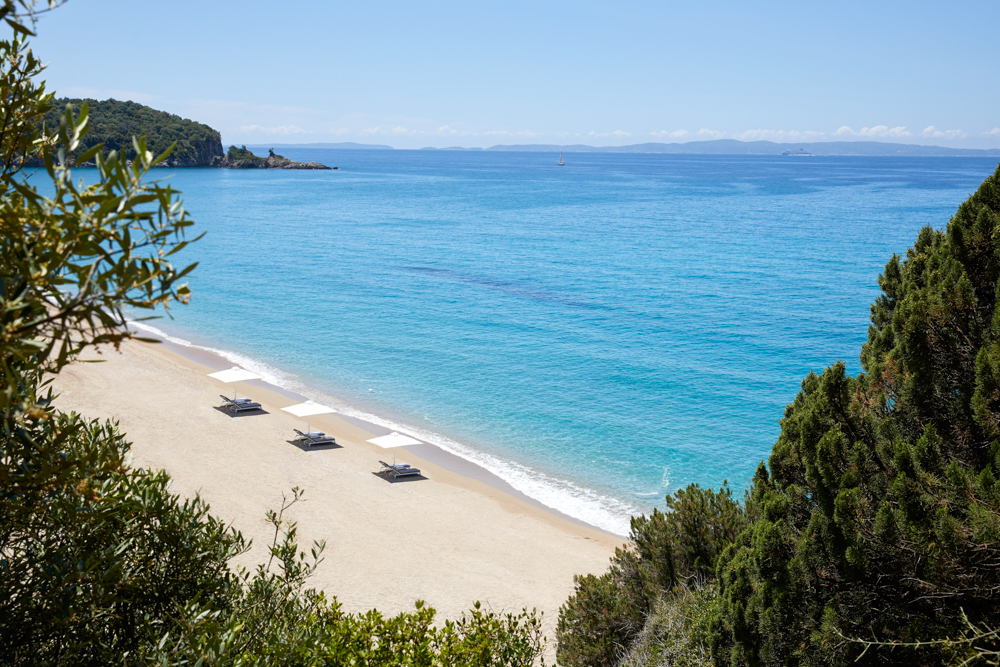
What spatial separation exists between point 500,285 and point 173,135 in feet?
386

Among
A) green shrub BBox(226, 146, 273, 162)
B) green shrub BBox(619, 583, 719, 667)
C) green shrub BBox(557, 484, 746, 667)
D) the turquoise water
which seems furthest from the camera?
green shrub BBox(226, 146, 273, 162)

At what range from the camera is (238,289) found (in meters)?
44.8

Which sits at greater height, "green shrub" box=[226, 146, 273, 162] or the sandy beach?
"green shrub" box=[226, 146, 273, 162]

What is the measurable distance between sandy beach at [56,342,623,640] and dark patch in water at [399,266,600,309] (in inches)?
789

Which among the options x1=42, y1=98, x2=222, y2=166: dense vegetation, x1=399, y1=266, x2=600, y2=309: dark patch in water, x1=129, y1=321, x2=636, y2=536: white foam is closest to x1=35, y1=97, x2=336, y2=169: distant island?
x1=42, y1=98, x2=222, y2=166: dense vegetation

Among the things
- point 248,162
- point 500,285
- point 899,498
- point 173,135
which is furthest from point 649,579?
point 248,162

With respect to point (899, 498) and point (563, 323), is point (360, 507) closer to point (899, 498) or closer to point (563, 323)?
point (899, 498)

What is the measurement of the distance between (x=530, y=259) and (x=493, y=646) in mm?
48766

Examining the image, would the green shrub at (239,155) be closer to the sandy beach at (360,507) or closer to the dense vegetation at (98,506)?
the sandy beach at (360,507)

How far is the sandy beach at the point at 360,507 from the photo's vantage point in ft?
45.4

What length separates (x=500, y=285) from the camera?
45344 millimetres

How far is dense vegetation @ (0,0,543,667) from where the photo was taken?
2.42m

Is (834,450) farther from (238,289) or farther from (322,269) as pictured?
(322,269)

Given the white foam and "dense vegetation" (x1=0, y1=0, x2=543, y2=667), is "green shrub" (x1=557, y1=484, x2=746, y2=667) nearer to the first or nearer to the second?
"dense vegetation" (x1=0, y1=0, x2=543, y2=667)
